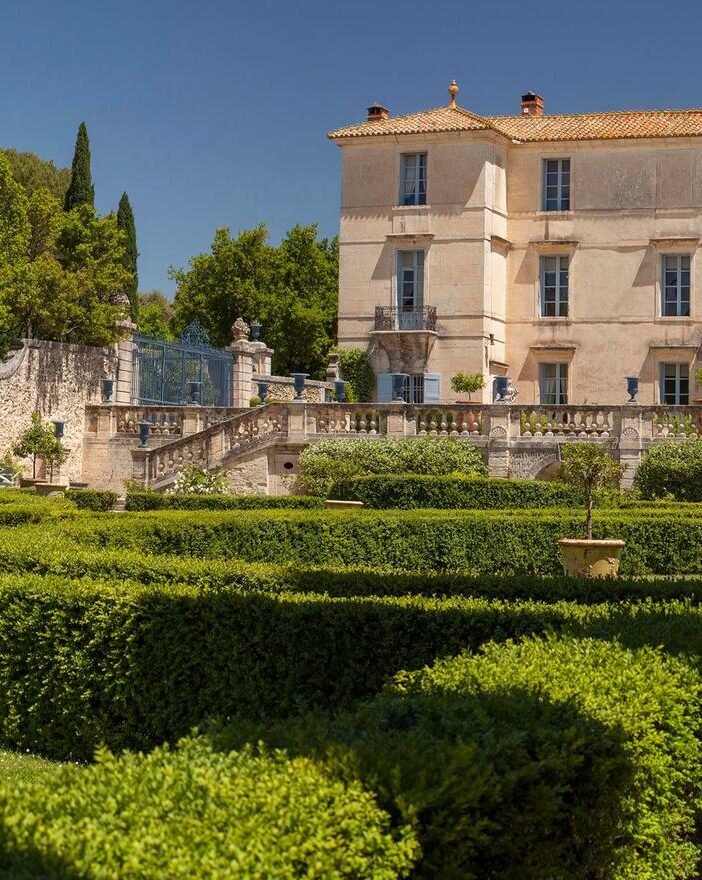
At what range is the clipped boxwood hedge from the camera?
646 inches

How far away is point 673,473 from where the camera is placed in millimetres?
25656

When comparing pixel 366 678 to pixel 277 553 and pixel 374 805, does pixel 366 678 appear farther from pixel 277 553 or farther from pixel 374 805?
pixel 277 553

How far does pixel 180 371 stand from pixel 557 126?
14317 mm

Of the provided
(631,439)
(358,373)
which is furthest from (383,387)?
(631,439)

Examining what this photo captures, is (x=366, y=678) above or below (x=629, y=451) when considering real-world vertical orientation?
below

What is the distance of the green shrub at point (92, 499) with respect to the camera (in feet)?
73.2

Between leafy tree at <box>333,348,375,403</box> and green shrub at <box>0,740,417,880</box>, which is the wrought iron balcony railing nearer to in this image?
leafy tree at <box>333,348,375,403</box>

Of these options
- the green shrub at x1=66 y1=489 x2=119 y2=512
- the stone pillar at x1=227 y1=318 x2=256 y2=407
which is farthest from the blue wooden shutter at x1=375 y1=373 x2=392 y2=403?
the green shrub at x1=66 y1=489 x2=119 y2=512

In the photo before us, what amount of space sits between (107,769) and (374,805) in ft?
3.15

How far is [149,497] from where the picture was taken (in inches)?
876

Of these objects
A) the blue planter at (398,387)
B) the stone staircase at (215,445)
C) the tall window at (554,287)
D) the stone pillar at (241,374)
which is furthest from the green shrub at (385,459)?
the tall window at (554,287)

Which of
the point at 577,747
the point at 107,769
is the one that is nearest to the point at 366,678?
the point at 577,747

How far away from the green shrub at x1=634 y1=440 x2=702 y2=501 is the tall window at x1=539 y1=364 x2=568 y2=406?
13411mm

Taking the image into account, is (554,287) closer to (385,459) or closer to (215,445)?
(385,459)
